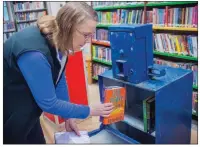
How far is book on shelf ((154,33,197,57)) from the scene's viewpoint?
2.38 m

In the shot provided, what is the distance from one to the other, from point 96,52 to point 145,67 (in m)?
2.52

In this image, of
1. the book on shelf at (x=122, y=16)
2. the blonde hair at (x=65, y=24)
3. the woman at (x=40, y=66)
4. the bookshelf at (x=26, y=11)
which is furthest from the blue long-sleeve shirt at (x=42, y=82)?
the bookshelf at (x=26, y=11)

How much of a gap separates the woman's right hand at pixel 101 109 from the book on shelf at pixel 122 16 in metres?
1.96

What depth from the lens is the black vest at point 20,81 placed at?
3.14 ft

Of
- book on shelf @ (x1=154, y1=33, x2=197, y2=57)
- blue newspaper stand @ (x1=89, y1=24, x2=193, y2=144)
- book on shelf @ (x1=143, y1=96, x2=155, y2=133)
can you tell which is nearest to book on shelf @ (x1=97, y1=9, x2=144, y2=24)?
book on shelf @ (x1=154, y1=33, x2=197, y2=57)

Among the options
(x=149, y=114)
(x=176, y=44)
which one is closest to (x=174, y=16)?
(x=176, y=44)

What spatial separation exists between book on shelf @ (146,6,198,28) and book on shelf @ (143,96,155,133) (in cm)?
130

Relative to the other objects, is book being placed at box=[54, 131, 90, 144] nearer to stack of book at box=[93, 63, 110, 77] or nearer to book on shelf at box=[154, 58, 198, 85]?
book on shelf at box=[154, 58, 198, 85]

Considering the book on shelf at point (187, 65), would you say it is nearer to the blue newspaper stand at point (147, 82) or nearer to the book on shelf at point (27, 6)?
the blue newspaper stand at point (147, 82)

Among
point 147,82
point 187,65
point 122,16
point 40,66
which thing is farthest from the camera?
point 122,16

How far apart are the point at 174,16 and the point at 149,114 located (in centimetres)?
150

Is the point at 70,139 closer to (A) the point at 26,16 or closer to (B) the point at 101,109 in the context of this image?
(B) the point at 101,109

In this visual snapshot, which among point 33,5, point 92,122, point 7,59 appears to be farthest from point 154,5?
point 33,5

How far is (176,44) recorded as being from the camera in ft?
8.29
